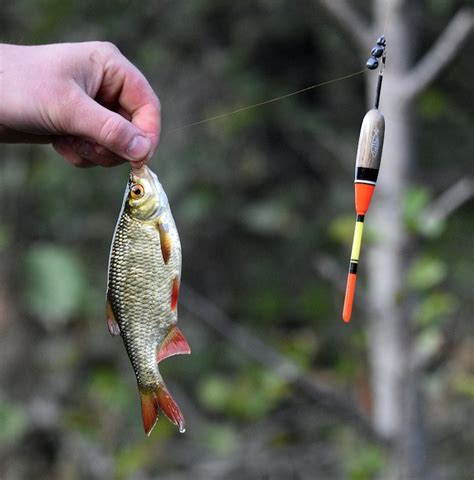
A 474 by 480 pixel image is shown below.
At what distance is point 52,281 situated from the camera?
423 cm

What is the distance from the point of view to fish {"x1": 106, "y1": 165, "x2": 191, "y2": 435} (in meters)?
1.32

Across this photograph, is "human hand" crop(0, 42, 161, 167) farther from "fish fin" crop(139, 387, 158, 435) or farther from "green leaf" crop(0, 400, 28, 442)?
"green leaf" crop(0, 400, 28, 442)

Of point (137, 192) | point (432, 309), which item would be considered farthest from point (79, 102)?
point (432, 309)

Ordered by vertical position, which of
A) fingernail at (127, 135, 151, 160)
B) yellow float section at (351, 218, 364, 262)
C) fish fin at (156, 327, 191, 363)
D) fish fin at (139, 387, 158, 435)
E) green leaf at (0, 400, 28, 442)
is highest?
fingernail at (127, 135, 151, 160)

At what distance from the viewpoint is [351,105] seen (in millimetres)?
5195

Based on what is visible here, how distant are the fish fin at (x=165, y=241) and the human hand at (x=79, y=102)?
12 cm

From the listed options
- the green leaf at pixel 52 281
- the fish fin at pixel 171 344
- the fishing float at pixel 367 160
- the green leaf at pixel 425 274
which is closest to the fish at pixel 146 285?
the fish fin at pixel 171 344

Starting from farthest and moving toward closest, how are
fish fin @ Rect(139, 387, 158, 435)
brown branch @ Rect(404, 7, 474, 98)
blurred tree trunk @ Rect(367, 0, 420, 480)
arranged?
blurred tree trunk @ Rect(367, 0, 420, 480) < brown branch @ Rect(404, 7, 474, 98) < fish fin @ Rect(139, 387, 158, 435)

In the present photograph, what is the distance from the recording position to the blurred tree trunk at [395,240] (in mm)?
2529

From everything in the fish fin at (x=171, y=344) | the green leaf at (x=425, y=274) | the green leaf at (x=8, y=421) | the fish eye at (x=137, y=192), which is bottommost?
the green leaf at (x=8, y=421)

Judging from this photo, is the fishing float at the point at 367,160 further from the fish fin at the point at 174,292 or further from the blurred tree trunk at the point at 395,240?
the blurred tree trunk at the point at 395,240

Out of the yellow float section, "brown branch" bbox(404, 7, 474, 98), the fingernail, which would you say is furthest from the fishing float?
"brown branch" bbox(404, 7, 474, 98)

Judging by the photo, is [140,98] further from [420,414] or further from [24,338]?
[24,338]

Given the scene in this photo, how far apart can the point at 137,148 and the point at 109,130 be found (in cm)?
5
